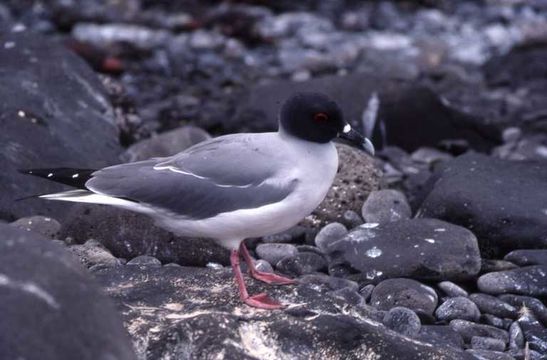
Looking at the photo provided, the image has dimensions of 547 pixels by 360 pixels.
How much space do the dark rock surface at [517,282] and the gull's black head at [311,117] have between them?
5.25 ft

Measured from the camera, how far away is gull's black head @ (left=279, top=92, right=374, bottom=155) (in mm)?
5418

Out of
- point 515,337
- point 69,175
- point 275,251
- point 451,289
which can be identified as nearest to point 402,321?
point 515,337

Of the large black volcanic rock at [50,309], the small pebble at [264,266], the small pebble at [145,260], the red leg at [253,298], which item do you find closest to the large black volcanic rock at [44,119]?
the small pebble at [145,260]

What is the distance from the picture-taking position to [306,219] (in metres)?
7.36

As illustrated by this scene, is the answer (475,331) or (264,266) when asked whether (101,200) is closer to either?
(264,266)

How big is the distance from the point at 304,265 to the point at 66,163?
2.21 metres

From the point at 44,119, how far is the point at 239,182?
10.5ft

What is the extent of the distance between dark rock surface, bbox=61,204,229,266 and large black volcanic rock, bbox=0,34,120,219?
0.69 meters

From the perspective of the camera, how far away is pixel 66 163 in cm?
773

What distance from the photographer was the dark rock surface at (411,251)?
249 inches

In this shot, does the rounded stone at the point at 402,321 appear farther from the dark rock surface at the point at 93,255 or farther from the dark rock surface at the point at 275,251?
the dark rock surface at the point at 93,255

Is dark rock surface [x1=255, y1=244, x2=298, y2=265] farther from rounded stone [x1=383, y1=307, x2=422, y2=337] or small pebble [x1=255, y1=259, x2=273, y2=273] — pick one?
rounded stone [x1=383, y1=307, x2=422, y2=337]

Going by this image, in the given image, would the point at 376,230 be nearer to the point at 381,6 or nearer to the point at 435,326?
the point at 435,326

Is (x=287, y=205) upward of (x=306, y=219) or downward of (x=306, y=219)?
upward
